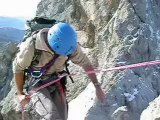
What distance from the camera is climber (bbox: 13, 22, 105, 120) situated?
220 inches

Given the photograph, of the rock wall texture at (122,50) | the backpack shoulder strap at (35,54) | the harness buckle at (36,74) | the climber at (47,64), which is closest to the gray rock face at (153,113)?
the rock wall texture at (122,50)

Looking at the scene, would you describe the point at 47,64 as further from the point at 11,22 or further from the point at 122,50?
the point at 11,22

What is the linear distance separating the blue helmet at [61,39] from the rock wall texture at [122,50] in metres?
1.78

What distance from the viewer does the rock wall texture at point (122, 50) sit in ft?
25.5

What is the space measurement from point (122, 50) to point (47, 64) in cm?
294

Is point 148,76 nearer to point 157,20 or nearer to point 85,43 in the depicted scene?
point 157,20

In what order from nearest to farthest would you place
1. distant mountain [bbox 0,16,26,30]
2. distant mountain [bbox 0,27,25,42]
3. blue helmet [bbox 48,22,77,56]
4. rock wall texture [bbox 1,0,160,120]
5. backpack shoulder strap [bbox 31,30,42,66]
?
blue helmet [bbox 48,22,77,56], backpack shoulder strap [bbox 31,30,42,66], rock wall texture [bbox 1,0,160,120], distant mountain [bbox 0,27,25,42], distant mountain [bbox 0,16,26,30]

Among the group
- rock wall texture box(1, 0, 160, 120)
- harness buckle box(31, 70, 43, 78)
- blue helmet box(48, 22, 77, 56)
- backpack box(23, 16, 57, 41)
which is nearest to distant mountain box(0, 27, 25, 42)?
rock wall texture box(1, 0, 160, 120)

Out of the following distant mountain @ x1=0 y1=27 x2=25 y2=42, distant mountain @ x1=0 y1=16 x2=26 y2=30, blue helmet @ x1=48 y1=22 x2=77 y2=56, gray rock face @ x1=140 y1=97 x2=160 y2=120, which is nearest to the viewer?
blue helmet @ x1=48 y1=22 x2=77 y2=56

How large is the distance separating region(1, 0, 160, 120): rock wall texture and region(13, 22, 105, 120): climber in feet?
4.92

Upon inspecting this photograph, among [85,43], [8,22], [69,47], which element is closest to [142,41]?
[85,43]

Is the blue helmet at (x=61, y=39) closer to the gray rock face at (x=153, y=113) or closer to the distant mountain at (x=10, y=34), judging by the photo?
the gray rock face at (x=153, y=113)

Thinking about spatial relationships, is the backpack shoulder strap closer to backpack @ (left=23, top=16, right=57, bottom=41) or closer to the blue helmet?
the blue helmet

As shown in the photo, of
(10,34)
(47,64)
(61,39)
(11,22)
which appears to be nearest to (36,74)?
(47,64)
